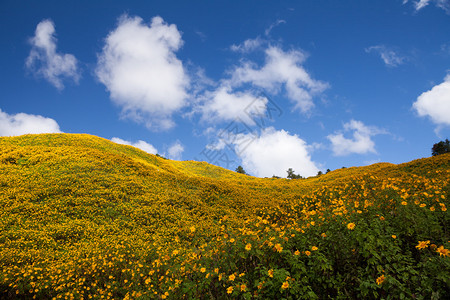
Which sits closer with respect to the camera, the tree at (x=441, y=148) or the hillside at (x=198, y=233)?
the hillside at (x=198, y=233)

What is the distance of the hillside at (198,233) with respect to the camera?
3.98m

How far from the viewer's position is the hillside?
398cm

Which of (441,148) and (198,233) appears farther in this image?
(441,148)

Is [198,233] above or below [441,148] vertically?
below

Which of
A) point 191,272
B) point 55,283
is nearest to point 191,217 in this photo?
point 55,283

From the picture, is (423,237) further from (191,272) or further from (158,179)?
(158,179)

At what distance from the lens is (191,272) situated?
4992mm

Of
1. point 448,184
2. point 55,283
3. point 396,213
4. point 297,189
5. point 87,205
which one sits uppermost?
point 297,189

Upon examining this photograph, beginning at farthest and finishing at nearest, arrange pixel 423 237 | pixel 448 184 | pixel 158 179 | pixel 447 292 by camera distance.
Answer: pixel 158 179 < pixel 448 184 < pixel 423 237 < pixel 447 292

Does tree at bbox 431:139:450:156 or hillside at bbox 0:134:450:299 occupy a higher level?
tree at bbox 431:139:450:156

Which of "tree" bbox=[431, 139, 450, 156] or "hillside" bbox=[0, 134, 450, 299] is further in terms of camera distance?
"tree" bbox=[431, 139, 450, 156]

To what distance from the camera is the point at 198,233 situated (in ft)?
39.5

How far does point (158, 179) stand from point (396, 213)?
52.2 feet

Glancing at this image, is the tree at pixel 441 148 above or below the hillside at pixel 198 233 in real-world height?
above
